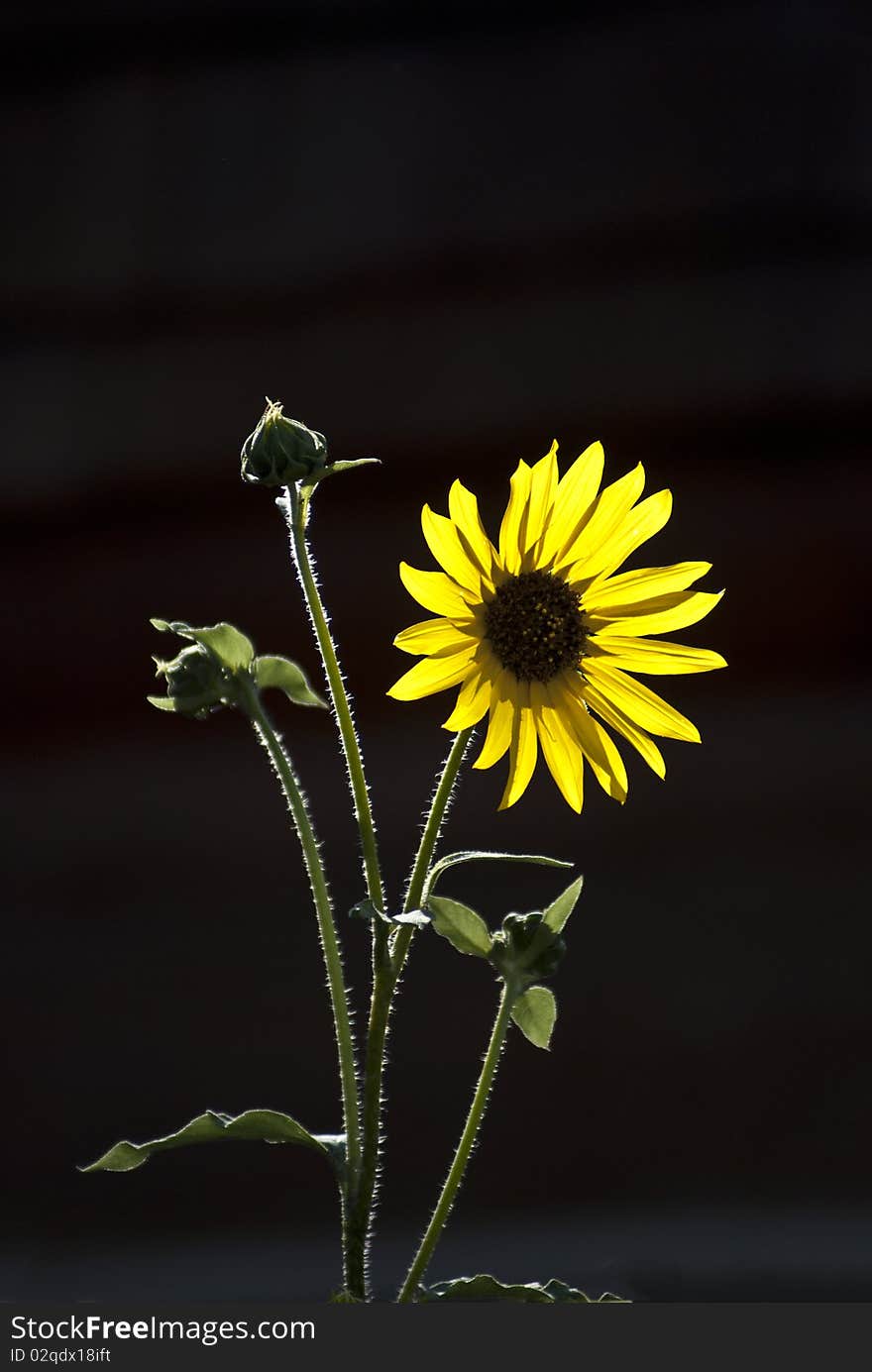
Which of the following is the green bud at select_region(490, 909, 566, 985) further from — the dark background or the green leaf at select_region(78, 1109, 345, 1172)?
the dark background

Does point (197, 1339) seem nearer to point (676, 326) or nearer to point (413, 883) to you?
point (413, 883)

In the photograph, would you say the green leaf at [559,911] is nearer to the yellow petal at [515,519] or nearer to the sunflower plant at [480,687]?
the sunflower plant at [480,687]

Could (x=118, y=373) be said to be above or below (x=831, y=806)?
above

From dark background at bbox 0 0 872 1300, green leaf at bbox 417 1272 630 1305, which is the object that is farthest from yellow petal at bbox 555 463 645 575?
dark background at bbox 0 0 872 1300

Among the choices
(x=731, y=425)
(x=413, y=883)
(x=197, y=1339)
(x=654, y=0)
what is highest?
(x=654, y=0)

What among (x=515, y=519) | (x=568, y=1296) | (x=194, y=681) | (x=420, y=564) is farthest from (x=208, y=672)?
(x=420, y=564)

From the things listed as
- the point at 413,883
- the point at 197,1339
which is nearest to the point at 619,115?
the point at 413,883

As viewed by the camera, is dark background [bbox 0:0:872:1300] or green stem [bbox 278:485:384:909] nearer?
green stem [bbox 278:485:384:909]
